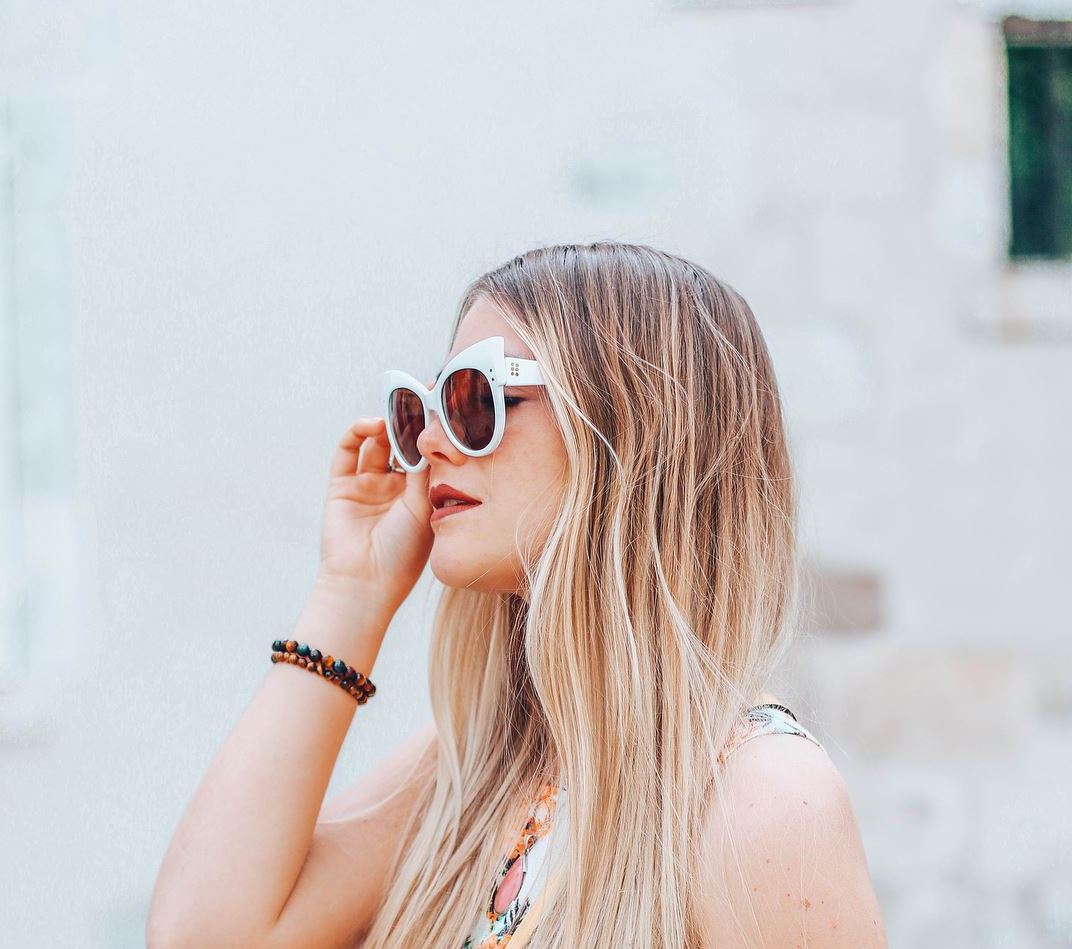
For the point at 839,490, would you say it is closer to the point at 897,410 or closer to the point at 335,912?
the point at 897,410

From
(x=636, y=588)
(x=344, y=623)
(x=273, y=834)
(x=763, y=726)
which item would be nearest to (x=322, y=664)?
(x=344, y=623)

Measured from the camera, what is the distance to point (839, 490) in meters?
2.94

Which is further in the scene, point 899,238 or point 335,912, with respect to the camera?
point 899,238

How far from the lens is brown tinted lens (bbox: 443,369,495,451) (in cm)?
137

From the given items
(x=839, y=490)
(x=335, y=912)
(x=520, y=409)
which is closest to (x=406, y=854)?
(x=335, y=912)

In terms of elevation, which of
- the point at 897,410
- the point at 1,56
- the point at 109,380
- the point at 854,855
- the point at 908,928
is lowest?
the point at 908,928

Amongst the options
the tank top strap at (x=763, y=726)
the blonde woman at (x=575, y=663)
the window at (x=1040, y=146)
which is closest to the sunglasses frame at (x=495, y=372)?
the blonde woman at (x=575, y=663)

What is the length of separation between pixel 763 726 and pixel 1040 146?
2502mm

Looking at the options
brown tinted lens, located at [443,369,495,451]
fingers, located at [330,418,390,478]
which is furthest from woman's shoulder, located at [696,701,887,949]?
fingers, located at [330,418,390,478]

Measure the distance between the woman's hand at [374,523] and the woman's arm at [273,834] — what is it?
7 cm

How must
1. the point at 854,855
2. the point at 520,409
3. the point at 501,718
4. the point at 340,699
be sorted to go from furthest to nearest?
the point at 501,718 < the point at 340,699 < the point at 520,409 < the point at 854,855

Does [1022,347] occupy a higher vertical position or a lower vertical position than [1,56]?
lower

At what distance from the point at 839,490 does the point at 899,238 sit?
26.5 inches

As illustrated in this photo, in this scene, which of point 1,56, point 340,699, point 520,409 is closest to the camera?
point 520,409
